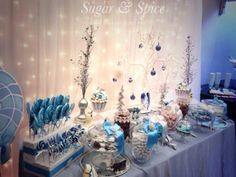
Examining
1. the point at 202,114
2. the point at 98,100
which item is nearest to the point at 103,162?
the point at 98,100

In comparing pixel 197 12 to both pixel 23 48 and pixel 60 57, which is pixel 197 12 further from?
pixel 23 48

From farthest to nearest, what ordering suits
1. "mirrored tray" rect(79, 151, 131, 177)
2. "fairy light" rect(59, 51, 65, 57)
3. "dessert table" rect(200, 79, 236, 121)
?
1. "dessert table" rect(200, 79, 236, 121)
2. "fairy light" rect(59, 51, 65, 57)
3. "mirrored tray" rect(79, 151, 131, 177)

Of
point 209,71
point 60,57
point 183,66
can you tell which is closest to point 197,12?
point 183,66

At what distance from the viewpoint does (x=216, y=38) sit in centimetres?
305

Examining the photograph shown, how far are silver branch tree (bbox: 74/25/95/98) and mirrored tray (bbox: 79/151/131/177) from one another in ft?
1.52

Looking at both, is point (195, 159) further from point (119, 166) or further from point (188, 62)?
point (188, 62)

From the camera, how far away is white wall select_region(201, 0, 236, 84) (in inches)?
115

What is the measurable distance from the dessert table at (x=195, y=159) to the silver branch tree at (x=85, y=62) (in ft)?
1.62

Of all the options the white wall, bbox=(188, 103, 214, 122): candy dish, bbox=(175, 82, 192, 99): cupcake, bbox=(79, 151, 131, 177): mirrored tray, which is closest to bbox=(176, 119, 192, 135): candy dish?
bbox=(188, 103, 214, 122): candy dish

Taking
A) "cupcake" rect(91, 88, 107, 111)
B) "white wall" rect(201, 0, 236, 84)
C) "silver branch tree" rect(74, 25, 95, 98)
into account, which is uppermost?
"white wall" rect(201, 0, 236, 84)

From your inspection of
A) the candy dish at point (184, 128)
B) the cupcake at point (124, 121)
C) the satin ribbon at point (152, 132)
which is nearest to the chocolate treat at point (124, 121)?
the cupcake at point (124, 121)

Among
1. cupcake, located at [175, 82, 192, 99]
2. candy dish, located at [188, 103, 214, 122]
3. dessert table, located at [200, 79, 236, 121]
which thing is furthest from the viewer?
dessert table, located at [200, 79, 236, 121]

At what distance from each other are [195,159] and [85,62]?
894mm

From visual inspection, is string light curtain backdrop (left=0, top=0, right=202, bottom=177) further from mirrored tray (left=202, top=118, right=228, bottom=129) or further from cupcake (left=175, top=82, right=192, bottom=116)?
mirrored tray (left=202, top=118, right=228, bottom=129)
